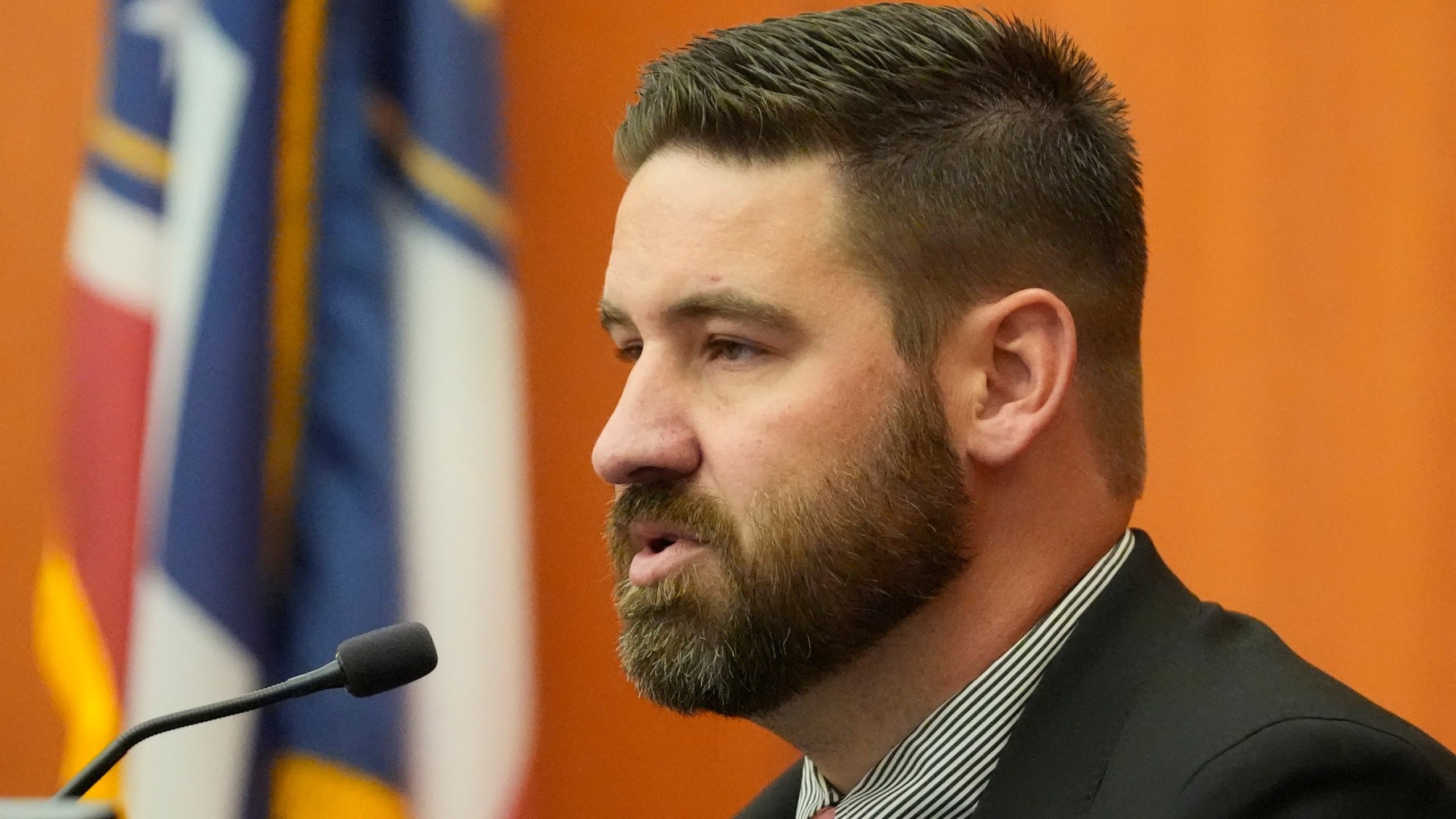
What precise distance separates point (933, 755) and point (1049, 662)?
0.14m

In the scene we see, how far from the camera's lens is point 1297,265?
1980mm

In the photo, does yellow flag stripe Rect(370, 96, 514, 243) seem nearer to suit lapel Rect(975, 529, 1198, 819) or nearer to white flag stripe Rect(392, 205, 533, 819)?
white flag stripe Rect(392, 205, 533, 819)

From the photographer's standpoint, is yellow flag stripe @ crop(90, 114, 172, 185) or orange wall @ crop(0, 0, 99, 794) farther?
orange wall @ crop(0, 0, 99, 794)

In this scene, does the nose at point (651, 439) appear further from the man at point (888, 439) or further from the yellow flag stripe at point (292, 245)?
the yellow flag stripe at point (292, 245)

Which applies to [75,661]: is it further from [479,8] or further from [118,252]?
[479,8]

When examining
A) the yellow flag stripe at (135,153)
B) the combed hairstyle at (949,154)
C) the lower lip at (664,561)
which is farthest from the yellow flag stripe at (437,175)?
the lower lip at (664,561)

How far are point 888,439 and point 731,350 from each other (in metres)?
0.18

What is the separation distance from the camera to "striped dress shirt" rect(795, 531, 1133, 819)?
1384mm

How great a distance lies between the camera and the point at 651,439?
1.40 metres

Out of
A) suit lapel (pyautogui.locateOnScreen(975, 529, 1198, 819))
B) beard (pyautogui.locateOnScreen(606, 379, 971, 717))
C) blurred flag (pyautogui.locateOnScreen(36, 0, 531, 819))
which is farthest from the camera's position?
blurred flag (pyautogui.locateOnScreen(36, 0, 531, 819))

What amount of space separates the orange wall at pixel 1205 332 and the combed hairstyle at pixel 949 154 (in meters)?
0.53

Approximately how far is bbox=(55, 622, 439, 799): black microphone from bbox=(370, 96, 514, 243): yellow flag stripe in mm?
894

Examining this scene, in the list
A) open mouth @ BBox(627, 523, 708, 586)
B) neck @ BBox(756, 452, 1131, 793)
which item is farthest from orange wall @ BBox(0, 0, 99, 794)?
neck @ BBox(756, 452, 1131, 793)

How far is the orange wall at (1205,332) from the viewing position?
6.30 ft
